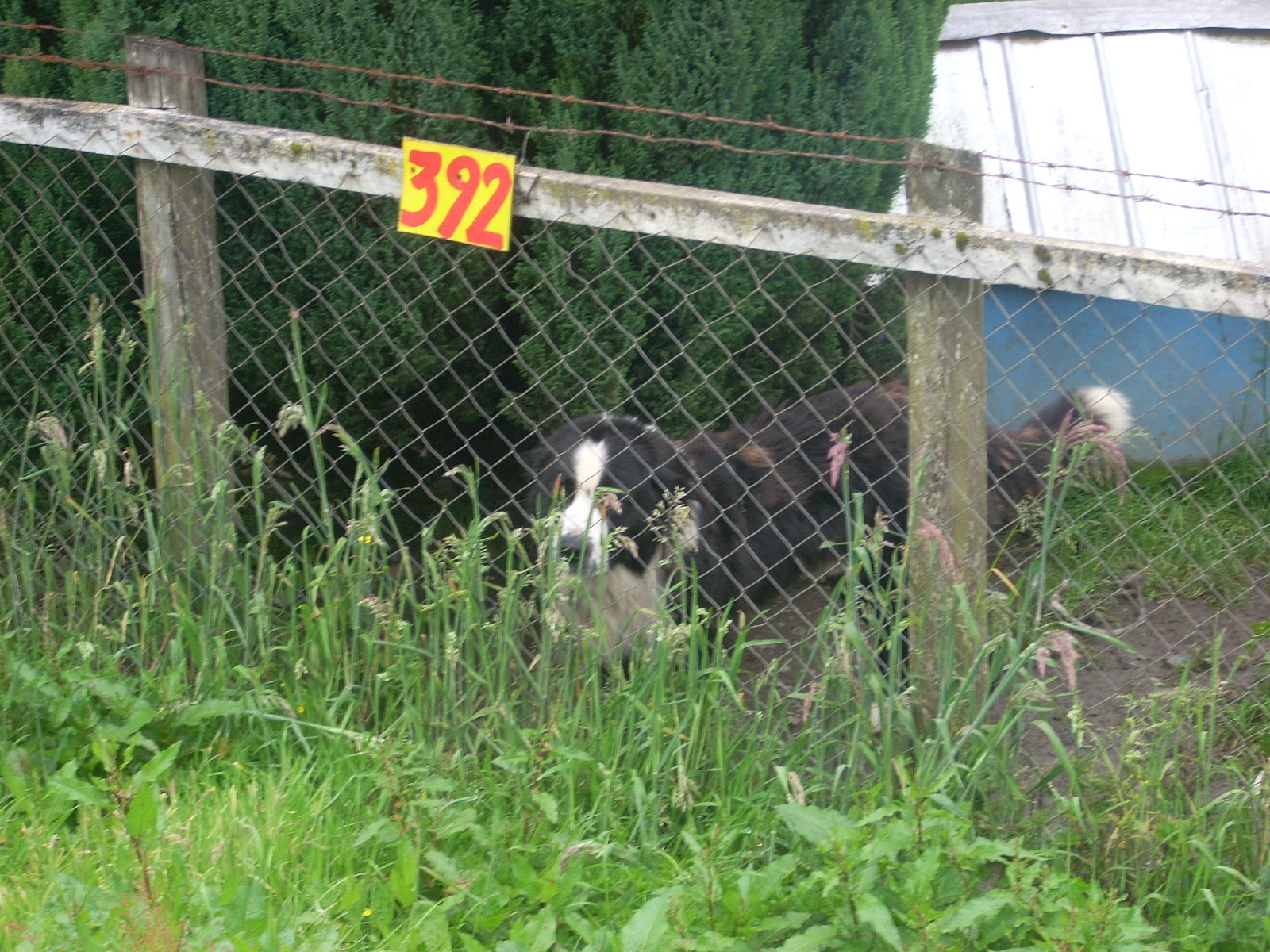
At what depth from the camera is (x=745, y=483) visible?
11.2ft

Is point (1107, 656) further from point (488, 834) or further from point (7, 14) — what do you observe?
point (7, 14)

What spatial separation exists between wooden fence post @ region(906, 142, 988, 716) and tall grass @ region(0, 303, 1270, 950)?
5cm

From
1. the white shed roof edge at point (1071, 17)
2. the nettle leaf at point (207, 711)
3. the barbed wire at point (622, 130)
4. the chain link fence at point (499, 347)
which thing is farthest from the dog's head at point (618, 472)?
the white shed roof edge at point (1071, 17)

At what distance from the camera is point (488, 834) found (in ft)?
7.06

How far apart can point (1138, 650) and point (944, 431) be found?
1.57 metres

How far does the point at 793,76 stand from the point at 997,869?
88.4 inches

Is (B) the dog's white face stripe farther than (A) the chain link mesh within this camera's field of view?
No

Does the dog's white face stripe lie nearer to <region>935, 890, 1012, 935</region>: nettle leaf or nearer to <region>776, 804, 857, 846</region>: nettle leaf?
<region>776, 804, 857, 846</region>: nettle leaf

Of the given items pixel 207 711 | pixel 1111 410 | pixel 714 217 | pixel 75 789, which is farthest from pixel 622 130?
pixel 75 789

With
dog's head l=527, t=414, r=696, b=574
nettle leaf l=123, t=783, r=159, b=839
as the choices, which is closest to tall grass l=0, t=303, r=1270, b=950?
nettle leaf l=123, t=783, r=159, b=839

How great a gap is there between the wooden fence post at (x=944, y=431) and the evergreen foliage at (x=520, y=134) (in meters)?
0.94

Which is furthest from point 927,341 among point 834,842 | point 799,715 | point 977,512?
point 799,715

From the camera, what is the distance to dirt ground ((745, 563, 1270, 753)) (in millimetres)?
3135

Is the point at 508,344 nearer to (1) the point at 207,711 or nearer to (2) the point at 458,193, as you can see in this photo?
(2) the point at 458,193
